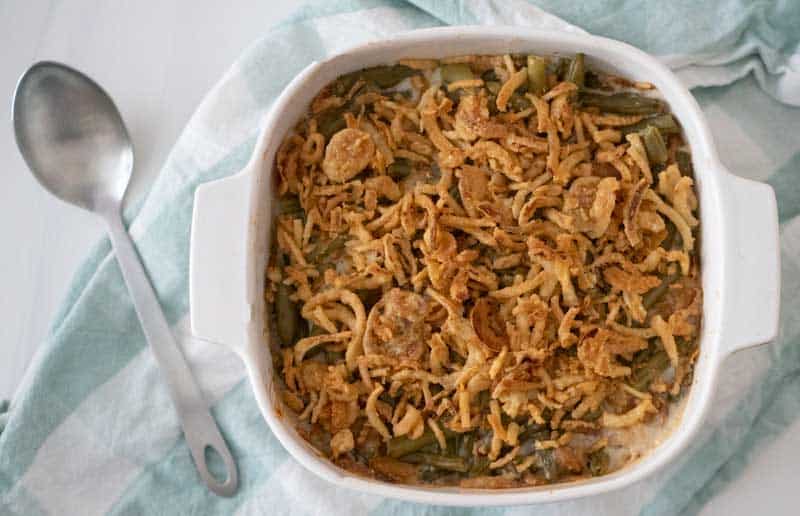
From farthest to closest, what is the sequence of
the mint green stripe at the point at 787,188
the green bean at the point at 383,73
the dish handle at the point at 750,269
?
the mint green stripe at the point at 787,188 < the green bean at the point at 383,73 < the dish handle at the point at 750,269

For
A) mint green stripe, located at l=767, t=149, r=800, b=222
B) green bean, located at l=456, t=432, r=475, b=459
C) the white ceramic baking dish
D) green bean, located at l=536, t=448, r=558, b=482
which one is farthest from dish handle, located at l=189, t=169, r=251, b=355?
mint green stripe, located at l=767, t=149, r=800, b=222

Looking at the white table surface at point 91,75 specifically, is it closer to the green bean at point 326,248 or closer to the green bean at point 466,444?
the green bean at point 326,248

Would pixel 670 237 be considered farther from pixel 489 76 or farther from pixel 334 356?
pixel 334 356

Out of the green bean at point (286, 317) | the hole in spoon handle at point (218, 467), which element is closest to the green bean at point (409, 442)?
the green bean at point (286, 317)

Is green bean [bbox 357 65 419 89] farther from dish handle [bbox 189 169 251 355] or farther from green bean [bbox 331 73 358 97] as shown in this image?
dish handle [bbox 189 169 251 355]

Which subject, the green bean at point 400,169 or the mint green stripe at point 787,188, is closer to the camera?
the green bean at point 400,169

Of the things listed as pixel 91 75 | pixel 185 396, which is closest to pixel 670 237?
pixel 185 396
